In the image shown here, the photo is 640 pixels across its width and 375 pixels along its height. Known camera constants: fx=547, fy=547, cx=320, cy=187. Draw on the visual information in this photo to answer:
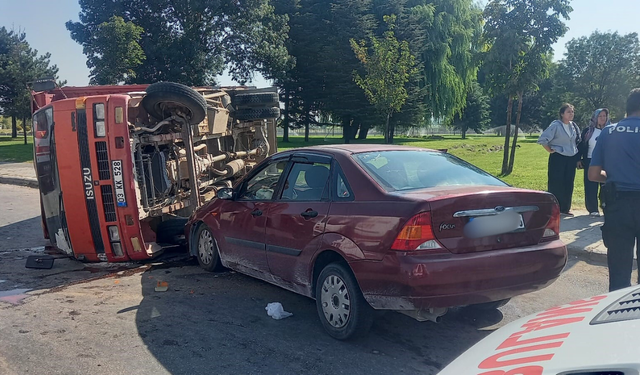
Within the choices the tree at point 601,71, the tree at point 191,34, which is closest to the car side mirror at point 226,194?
the tree at point 191,34

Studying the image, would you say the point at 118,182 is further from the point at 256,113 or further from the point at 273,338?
the point at 256,113

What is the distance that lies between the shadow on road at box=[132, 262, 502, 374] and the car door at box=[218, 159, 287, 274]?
400mm

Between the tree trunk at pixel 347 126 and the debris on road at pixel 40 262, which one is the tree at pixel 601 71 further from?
the debris on road at pixel 40 262

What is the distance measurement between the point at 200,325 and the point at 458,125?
70.6m

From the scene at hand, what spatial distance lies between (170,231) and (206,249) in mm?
1078

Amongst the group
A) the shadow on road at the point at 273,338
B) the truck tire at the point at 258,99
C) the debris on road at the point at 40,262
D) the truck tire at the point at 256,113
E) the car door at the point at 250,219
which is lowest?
the shadow on road at the point at 273,338

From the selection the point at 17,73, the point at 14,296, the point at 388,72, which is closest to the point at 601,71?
the point at 388,72

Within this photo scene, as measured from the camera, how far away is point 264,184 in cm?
574

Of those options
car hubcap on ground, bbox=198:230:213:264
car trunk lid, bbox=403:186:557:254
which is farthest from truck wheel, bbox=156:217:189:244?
car trunk lid, bbox=403:186:557:254

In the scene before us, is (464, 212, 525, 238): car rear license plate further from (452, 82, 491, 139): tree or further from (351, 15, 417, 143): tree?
(452, 82, 491, 139): tree

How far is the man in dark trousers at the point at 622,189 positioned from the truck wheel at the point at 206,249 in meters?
4.04

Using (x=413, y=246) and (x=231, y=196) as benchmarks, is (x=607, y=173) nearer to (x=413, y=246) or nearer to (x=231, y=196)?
(x=413, y=246)

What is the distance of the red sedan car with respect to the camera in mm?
3895

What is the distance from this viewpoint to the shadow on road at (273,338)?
3.99 meters
